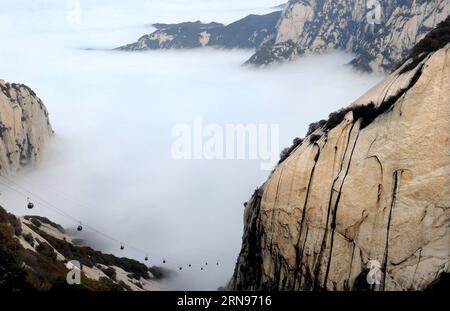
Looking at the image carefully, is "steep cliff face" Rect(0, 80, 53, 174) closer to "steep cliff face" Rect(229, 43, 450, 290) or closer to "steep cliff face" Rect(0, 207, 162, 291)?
"steep cliff face" Rect(0, 207, 162, 291)

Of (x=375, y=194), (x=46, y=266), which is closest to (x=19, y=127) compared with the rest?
(x=46, y=266)

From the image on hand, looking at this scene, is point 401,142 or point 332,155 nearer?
point 401,142

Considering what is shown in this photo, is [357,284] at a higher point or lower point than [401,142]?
lower

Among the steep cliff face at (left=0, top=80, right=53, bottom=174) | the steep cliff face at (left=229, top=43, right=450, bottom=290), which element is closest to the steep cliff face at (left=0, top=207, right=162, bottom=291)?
the steep cliff face at (left=229, top=43, right=450, bottom=290)
